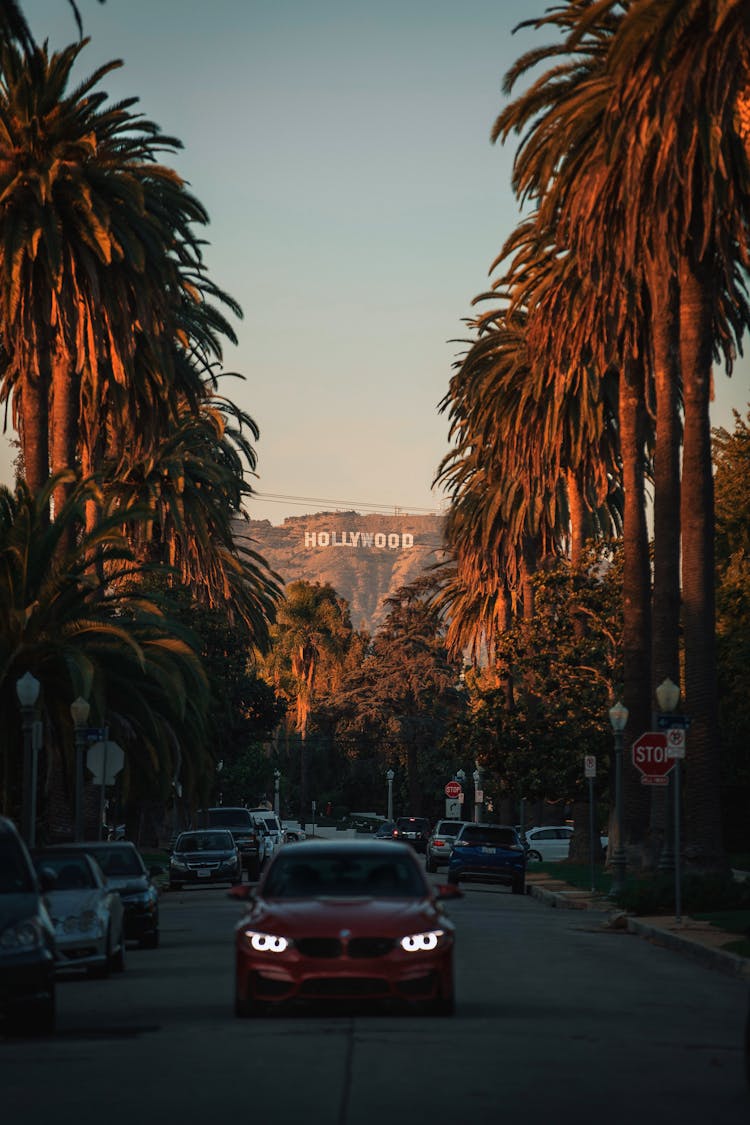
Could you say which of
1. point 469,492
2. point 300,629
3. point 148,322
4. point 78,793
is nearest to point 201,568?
point 469,492

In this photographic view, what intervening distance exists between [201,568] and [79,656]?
91.4ft

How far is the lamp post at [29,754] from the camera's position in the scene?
3155 centimetres

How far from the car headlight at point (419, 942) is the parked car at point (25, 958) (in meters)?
2.76

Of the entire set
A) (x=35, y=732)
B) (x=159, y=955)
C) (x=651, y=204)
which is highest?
(x=651, y=204)

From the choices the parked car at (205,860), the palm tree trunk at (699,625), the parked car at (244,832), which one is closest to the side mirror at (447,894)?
the palm tree trunk at (699,625)

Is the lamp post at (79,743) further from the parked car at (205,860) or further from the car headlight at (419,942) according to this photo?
the car headlight at (419,942)

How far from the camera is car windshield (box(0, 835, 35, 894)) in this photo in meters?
15.3

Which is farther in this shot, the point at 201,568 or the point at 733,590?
the point at 201,568

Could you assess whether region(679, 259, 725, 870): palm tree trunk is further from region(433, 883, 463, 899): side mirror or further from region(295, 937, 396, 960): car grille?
region(295, 937, 396, 960): car grille

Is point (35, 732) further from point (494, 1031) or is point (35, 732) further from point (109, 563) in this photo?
point (109, 563)

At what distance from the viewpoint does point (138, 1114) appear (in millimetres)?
10531

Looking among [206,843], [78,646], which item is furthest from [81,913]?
[206,843]

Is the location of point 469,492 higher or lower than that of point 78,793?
higher

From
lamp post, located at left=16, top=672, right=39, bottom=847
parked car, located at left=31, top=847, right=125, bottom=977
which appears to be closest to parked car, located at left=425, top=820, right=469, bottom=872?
lamp post, located at left=16, top=672, right=39, bottom=847
